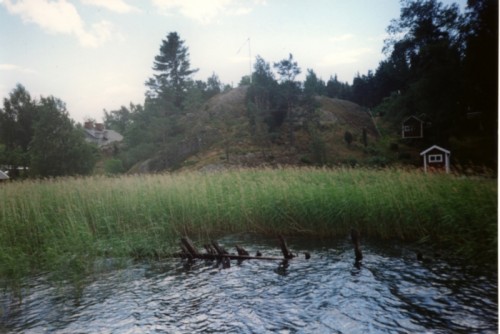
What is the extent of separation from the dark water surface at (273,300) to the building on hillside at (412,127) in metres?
19.7

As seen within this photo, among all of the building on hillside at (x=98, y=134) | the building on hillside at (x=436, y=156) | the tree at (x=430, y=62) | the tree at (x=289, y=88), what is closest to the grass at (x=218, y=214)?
the tree at (x=430, y=62)

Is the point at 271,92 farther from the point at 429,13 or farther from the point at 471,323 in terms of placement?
the point at 471,323

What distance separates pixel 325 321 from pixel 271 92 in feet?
119

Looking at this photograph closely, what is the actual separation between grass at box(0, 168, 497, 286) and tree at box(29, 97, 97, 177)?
44.4 ft

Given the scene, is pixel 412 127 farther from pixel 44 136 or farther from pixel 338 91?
pixel 338 91

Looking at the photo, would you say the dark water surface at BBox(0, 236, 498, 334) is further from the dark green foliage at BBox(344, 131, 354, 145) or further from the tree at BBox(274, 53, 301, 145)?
the tree at BBox(274, 53, 301, 145)

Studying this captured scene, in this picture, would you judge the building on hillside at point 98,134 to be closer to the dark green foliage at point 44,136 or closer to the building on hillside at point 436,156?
the dark green foliage at point 44,136

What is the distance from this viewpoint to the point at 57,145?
2481 cm

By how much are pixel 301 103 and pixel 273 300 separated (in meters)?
35.0

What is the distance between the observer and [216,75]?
61250mm

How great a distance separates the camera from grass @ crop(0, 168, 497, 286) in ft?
24.5

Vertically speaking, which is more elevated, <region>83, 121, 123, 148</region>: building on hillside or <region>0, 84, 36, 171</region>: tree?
<region>83, 121, 123, 148</region>: building on hillside

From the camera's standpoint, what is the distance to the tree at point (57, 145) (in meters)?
23.7

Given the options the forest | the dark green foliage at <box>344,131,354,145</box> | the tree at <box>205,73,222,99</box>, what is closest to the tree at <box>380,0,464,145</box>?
the forest
